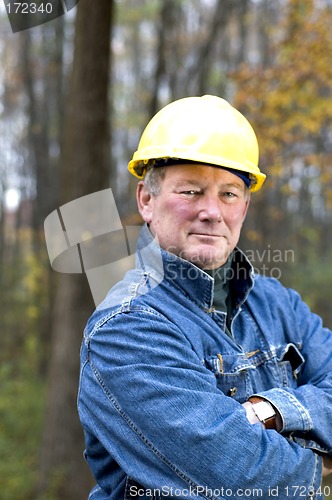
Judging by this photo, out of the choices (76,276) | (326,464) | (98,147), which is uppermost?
(98,147)

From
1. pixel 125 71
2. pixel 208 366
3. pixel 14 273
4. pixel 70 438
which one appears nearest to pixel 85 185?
pixel 70 438

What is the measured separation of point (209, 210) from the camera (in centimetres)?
207

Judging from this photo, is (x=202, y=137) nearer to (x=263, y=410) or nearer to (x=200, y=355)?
(x=200, y=355)

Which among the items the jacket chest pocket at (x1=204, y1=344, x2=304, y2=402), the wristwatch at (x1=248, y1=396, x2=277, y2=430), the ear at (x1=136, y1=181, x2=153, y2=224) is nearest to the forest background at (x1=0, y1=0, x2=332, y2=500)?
the jacket chest pocket at (x1=204, y1=344, x2=304, y2=402)

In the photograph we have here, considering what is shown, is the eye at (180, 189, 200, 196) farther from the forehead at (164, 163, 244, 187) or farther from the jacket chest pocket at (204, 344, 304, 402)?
the jacket chest pocket at (204, 344, 304, 402)

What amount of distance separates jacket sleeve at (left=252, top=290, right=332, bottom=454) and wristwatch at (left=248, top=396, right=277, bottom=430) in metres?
0.02

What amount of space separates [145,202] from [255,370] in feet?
2.44

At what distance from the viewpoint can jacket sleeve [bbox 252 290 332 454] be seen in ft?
→ 6.47

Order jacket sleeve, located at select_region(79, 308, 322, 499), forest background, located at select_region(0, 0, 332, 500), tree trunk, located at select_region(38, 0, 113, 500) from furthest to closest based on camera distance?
forest background, located at select_region(0, 0, 332, 500) < tree trunk, located at select_region(38, 0, 113, 500) < jacket sleeve, located at select_region(79, 308, 322, 499)

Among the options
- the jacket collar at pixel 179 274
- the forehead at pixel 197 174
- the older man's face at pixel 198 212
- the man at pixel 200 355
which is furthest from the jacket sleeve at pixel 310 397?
the forehead at pixel 197 174

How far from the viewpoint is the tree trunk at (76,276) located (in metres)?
5.39

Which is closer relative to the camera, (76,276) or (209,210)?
(209,210)

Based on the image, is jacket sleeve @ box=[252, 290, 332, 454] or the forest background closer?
jacket sleeve @ box=[252, 290, 332, 454]

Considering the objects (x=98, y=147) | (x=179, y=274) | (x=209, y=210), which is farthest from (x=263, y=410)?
(x=98, y=147)
